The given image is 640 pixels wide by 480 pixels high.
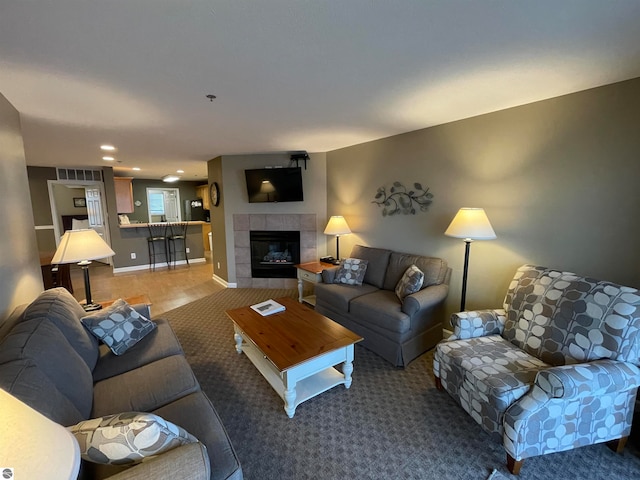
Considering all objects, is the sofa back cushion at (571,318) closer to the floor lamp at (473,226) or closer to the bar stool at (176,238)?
the floor lamp at (473,226)

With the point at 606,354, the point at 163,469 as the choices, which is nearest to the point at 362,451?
the point at 163,469

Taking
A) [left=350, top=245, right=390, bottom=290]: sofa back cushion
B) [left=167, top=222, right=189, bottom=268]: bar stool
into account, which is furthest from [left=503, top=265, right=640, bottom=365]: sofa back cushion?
[left=167, top=222, right=189, bottom=268]: bar stool

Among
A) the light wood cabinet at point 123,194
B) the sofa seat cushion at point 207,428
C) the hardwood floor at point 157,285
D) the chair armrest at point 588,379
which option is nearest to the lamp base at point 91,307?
the hardwood floor at point 157,285

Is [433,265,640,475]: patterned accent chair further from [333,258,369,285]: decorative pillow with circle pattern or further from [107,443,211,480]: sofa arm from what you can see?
[107,443,211,480]: sofa arm

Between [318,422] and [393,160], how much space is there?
295cm

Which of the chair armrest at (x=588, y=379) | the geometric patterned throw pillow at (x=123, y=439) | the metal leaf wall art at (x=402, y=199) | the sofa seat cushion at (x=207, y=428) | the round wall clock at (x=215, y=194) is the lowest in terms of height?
the sofa seat cushion at (x=207, y=428)

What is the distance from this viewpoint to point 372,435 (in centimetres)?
180

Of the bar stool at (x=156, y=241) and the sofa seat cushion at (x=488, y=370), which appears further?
the bar stool at (x=156, y=241)

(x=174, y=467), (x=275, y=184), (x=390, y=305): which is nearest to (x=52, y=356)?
(x=174, y=467)

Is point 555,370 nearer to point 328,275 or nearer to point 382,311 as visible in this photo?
point 382,311

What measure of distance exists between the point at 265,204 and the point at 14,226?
10.1 ft

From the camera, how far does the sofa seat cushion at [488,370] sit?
1.59m

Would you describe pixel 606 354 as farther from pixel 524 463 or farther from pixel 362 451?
pixel 362 451

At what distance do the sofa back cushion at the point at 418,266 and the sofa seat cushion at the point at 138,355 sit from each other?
7.48ft
